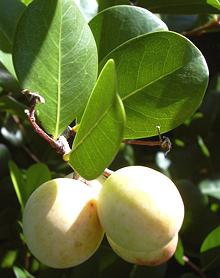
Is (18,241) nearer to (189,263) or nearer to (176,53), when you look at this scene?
(189,263)

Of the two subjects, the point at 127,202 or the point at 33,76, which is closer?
the point at 127,202

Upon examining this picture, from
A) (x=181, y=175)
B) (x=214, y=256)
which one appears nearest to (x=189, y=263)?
(x=214, y=256)

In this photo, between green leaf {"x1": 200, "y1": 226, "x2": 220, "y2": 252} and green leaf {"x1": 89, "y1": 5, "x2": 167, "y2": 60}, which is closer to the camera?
green leaf {"x1": 89, "y1": 5, "x2": 167, "y2": 60}

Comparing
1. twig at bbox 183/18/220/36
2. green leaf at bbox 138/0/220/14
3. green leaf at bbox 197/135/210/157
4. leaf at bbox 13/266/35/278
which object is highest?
green leaf at bbox 138/0/220/14

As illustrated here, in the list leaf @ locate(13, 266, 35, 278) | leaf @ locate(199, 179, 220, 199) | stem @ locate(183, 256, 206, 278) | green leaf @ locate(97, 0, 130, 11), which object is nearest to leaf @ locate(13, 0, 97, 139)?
green leaf @ locate(97, 0, 130, 11)

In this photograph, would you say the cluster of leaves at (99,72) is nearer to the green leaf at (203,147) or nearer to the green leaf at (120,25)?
the green leaf at (120,25)

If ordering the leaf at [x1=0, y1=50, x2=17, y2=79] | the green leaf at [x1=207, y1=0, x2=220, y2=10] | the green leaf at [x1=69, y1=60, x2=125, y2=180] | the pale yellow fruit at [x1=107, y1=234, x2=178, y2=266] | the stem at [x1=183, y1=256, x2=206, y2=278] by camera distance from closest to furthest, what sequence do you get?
the green leaf at [x1=69, y1=60, x2=125, y2=180] → the pale yellow fruit at [x1=107, y1=234, x2=178, y2=266] → the leaf at [x1=0, y1=50, x2=17, y2=79] → the green leaf at [x1=207, y1=0, x2=220, y2=10] → the stem at [x1=183, y1=256, x2=206, y2=278]

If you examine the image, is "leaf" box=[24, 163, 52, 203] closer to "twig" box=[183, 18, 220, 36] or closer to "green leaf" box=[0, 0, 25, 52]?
"green leaf" box=[0, 0, 25, 52]

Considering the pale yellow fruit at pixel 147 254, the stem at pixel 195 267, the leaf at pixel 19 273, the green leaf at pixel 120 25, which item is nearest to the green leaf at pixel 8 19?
the green leaf at pixel 120 25
